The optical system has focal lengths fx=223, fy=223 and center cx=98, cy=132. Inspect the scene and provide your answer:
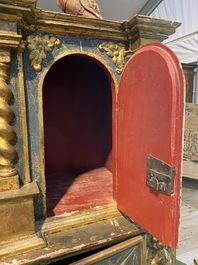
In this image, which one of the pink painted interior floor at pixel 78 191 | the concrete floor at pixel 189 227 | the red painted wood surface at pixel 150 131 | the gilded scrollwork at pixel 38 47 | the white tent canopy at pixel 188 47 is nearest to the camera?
the red painted wood surface at pixel 150 131

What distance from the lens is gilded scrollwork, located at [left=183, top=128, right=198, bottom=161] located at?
12.8 feet

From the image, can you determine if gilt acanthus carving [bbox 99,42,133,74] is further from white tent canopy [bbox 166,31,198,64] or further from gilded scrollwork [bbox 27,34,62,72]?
white tent canopy [bbox 166,31,198,64]

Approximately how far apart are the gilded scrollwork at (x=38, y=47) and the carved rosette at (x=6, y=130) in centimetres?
20

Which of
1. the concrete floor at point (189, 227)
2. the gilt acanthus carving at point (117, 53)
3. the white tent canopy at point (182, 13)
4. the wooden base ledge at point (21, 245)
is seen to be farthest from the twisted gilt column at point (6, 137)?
the white tent canopy at point (182, 13)

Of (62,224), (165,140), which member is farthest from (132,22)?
(62,224)

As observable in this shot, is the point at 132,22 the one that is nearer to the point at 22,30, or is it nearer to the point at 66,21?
the point at 66,21

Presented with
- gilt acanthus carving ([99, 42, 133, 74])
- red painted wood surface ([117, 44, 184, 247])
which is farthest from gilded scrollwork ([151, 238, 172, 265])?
gilt acanthus carving ([99, 42, 133, 74])

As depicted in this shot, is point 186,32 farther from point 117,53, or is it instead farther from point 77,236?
point 77,236

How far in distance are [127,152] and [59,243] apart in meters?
0.73

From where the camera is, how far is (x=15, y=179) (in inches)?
54.2

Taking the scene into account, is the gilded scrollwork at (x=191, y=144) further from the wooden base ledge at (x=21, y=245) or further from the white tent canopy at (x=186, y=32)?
the wooden base ledge at (x=21, y=245)

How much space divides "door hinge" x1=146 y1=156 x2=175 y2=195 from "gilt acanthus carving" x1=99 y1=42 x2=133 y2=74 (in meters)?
0.78

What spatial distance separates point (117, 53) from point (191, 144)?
2.86 metres

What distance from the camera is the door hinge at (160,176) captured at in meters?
1.15
